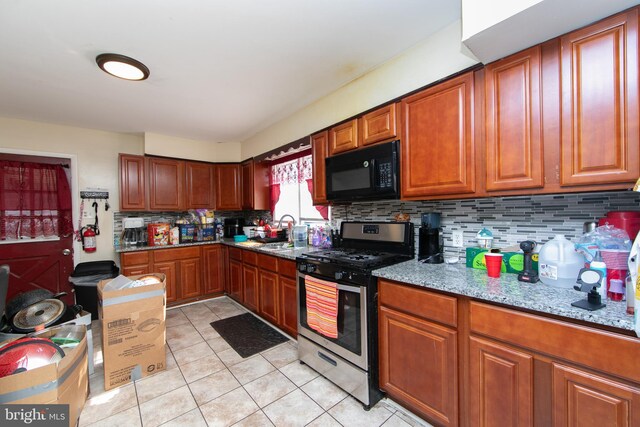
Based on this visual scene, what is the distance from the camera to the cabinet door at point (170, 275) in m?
3.43

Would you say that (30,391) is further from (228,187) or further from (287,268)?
(228,187)

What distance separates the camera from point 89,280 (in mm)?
3045

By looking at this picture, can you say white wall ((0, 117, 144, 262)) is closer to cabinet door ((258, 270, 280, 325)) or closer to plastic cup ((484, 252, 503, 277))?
cabinet door ((258, 270, 280, 325))

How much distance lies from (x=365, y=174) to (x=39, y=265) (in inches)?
157

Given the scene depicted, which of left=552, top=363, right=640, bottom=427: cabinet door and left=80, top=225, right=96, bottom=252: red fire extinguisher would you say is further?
left=80, top=225, right=96, bottom=252: red fire extinguisher

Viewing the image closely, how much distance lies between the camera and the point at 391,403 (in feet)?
5.56

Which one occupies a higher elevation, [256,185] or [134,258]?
[256,185]

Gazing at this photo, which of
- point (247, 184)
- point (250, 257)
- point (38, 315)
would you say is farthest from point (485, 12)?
point (247, 184)

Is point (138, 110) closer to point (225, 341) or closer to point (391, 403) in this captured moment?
point (225, 341)

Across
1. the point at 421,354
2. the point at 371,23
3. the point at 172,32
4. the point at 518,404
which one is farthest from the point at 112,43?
the point at 518,404

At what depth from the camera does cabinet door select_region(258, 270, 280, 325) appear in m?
2.67

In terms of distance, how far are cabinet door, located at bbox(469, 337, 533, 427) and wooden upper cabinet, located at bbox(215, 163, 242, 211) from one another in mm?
3693

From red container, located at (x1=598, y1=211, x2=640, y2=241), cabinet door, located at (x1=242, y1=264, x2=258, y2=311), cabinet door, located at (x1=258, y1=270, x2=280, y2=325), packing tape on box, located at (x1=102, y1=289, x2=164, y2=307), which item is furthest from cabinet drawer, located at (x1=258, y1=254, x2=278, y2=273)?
red container, located at (x1=598, y1=211, x2=640, y2=241)

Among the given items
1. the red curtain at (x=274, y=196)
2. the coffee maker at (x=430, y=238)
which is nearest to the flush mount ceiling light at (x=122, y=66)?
the red curtain at (x=274, y=196)
